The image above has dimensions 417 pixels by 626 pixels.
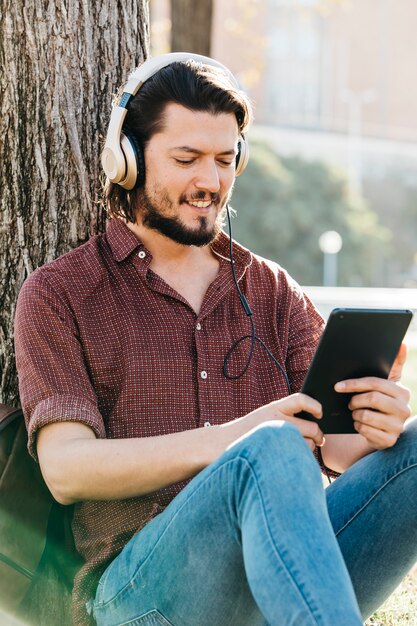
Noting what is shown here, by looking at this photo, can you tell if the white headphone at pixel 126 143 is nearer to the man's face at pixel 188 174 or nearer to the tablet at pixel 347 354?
the man's face at pixel 188 174

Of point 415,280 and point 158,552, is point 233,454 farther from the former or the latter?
point 415,280

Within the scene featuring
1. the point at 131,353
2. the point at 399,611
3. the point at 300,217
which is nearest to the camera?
the point at 131,353

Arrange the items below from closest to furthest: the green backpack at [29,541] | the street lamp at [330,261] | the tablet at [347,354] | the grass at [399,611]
A: the tablet at [347,354]
the green backpack at [29,541]
the grass at [399,611]
the street lamp at [330,261]

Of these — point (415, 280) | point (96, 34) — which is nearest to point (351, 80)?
point (415, 280)

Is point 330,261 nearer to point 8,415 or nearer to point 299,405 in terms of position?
point 8,415

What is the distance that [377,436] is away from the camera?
8.13ft

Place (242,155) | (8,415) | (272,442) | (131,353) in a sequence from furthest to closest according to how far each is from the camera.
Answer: (242,155) < (131,353) < (8,415) < (272,442)

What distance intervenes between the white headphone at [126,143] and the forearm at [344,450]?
0.96 m

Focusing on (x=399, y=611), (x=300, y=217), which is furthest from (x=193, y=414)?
(x=300, y=217)

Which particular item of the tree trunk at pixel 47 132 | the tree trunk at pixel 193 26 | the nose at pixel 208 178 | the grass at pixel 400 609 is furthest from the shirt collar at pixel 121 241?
the tree trunk at pixel 193 26

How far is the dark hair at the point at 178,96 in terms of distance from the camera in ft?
9.25

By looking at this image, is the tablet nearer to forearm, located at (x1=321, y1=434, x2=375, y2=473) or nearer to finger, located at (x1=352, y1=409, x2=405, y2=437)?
finger, located at (x1=352, y1=409, x2=405, y2=437)

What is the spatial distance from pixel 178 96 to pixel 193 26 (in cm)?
700

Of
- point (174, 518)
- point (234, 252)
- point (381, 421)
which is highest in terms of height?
point (234, 252)
